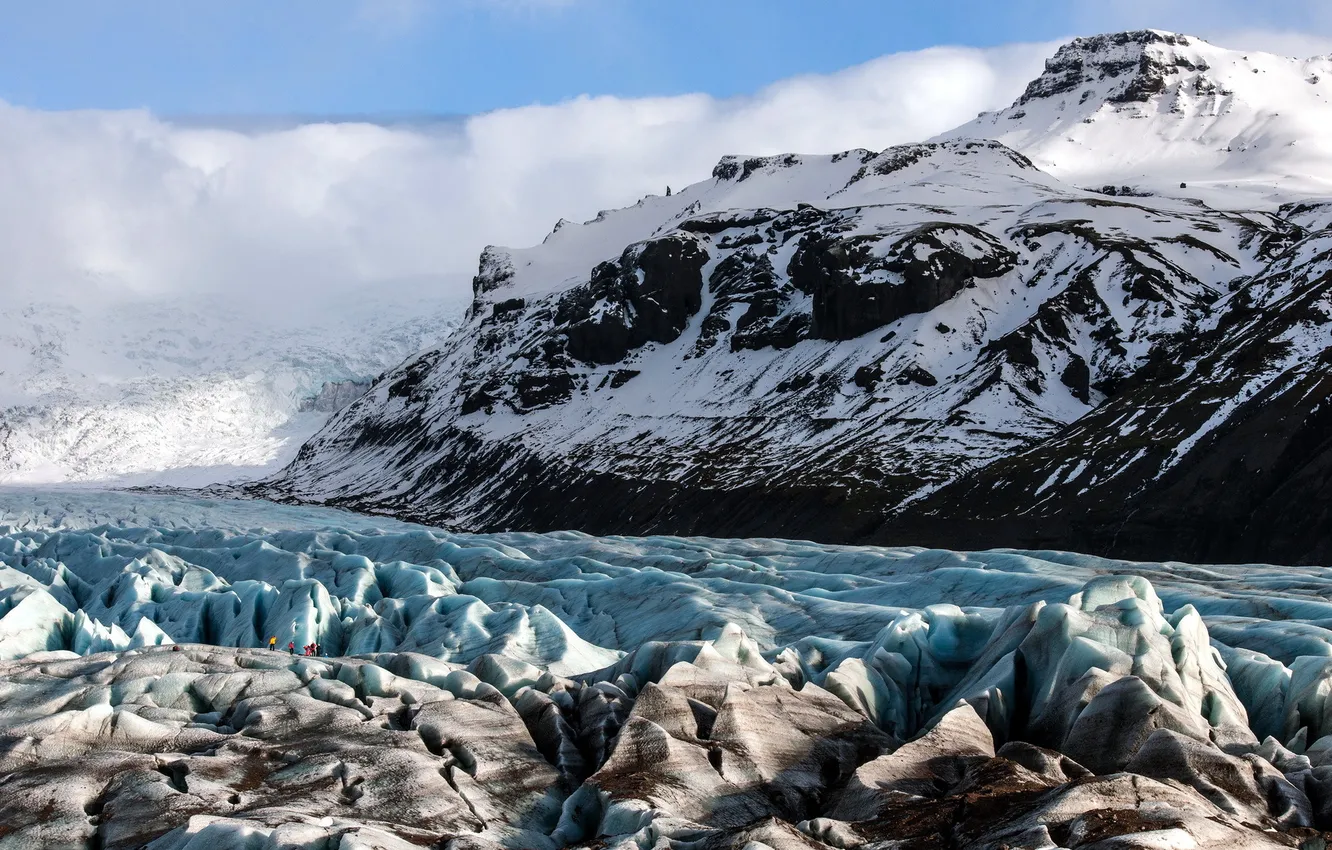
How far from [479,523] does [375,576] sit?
127 m

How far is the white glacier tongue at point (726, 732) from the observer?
76.8 feet

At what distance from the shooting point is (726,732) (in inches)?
1118

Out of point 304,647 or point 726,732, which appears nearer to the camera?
point 726,732

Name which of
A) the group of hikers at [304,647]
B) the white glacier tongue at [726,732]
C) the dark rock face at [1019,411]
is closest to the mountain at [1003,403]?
the dark rock face at [1019,411]

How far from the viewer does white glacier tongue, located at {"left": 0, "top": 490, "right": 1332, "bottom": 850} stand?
76.8ft

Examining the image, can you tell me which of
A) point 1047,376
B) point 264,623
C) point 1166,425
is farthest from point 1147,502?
point 264,623

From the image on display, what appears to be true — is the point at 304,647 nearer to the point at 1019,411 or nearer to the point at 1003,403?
the point at 1019,411

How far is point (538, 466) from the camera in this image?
197 m

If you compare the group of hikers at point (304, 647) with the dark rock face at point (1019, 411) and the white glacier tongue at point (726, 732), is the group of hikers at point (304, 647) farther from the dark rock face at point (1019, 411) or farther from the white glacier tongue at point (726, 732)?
the dark rock face at point (1019, 411)

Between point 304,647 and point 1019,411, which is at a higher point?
point 1019,411

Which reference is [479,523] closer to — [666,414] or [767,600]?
[666,414]

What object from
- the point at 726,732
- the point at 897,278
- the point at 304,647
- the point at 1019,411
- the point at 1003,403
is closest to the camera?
the point at 726,732

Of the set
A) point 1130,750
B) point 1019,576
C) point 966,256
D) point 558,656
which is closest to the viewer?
point 1130,750

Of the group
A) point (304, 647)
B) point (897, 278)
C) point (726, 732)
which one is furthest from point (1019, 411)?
point (726, 732)
